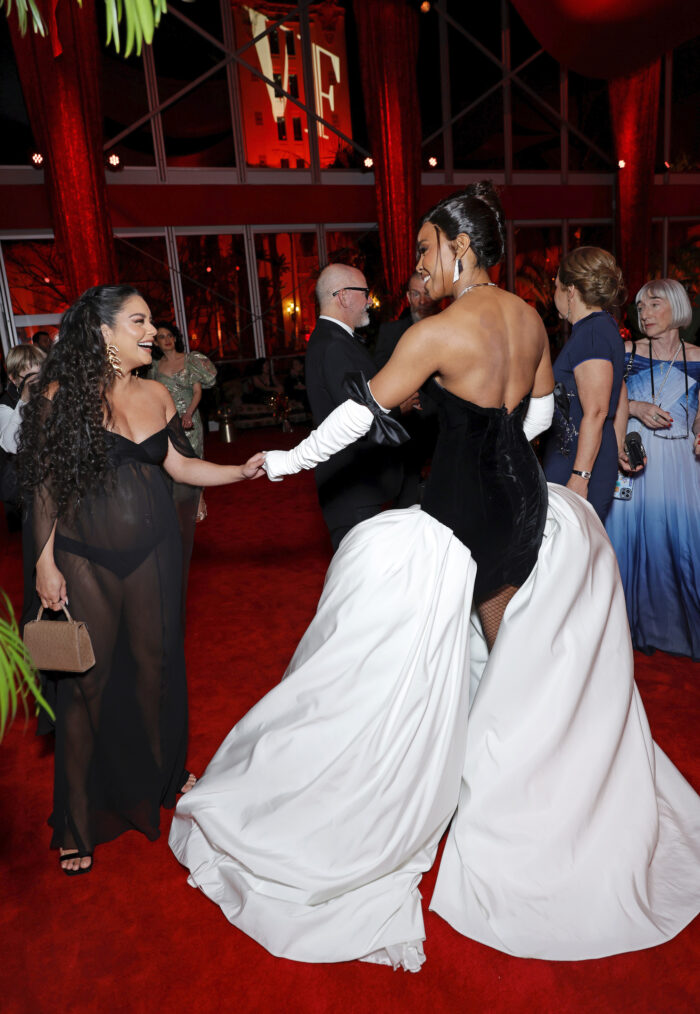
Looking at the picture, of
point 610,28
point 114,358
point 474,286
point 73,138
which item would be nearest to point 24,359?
point 114,358

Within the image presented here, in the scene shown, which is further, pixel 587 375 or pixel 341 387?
pixel 341 387

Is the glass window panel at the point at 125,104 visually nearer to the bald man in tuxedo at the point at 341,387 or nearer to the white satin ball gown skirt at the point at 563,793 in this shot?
the bald man in tuxedo at the point at 341,387

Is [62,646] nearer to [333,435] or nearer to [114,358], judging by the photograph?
[114,358]

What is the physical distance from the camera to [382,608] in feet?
6.44

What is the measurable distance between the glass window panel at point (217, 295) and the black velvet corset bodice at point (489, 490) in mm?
9860

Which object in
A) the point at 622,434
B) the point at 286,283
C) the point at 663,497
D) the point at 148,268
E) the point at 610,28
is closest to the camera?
the point at 610,28

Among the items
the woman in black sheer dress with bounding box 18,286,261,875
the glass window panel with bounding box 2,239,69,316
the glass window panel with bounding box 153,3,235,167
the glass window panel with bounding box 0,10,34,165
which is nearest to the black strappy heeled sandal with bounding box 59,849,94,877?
the woman in black sheer dress with bounding box 18,286,261,875

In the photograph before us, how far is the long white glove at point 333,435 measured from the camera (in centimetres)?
194

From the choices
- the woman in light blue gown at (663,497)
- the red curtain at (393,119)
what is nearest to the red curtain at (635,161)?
the red curtain at (393,119)

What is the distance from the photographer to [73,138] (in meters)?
9.30

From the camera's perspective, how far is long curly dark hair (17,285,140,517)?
2141 mm

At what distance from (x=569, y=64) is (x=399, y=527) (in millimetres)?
2990

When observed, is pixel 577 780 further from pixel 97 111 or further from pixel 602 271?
pixel 97 111

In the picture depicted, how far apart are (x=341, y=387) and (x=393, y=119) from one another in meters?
9.51
